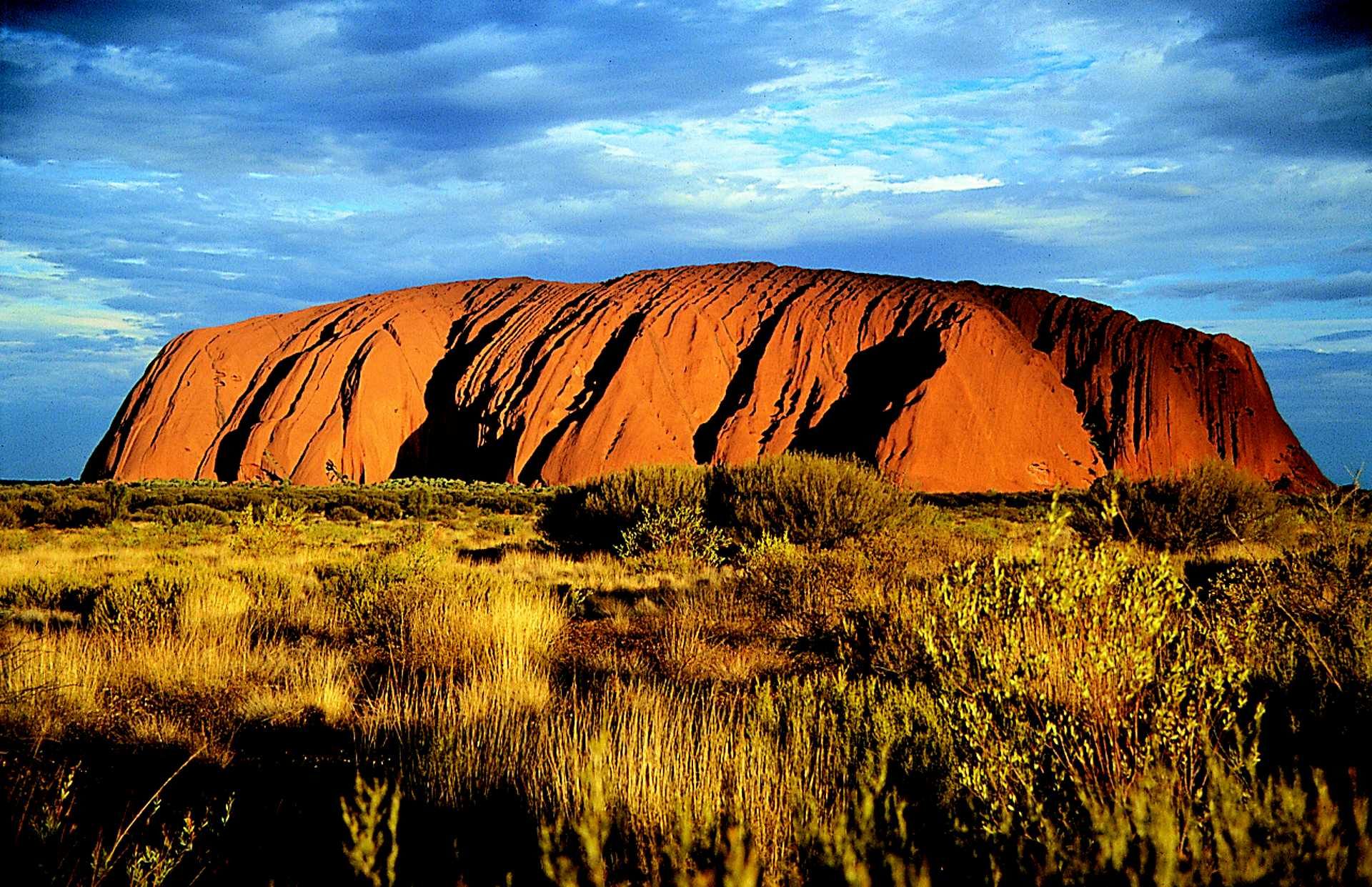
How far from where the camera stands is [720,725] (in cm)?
459

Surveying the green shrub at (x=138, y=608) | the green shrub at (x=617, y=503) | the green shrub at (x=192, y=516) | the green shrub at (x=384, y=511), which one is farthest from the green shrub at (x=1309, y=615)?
the green shrub at (x=384, y=511)

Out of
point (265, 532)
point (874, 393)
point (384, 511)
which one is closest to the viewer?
point (265, 532)

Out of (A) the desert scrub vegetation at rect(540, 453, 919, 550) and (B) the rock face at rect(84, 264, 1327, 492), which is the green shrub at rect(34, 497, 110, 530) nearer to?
(A) the desert scrub vegetation at rect(540, 453, 919, 550)

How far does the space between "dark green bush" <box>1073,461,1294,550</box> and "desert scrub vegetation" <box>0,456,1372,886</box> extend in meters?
6.33

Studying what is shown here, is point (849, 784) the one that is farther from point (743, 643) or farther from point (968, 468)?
point (968, 468)

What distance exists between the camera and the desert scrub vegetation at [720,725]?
3197mm

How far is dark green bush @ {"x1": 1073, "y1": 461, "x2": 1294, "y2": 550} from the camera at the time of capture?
51.0ft

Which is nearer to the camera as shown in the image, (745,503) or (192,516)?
(745,503)

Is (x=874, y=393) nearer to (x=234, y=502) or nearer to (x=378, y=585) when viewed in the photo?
(x=234, y=502)

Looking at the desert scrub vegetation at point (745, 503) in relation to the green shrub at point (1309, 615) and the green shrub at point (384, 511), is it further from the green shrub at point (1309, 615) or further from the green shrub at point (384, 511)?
the green shrub at point (384, 511)

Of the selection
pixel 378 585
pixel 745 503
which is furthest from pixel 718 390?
pixel 378 585

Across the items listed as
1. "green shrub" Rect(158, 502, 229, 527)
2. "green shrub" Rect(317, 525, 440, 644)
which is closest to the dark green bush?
"green shrub" Rect(317, 525, 440, 644)

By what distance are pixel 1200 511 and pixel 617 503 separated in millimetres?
10832

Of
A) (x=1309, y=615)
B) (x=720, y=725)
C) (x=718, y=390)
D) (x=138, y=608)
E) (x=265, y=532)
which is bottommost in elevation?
(x=265, y=532)
